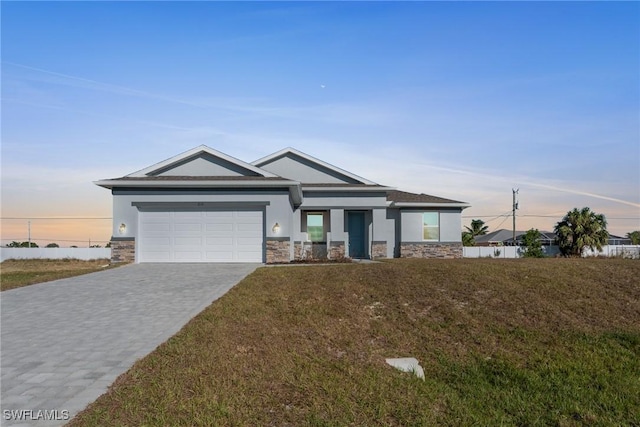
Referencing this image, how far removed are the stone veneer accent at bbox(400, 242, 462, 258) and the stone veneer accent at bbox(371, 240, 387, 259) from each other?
5.22 ft

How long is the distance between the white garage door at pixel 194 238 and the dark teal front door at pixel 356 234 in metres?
7.13

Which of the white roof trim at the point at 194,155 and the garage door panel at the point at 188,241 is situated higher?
the white roof trim at the point at 194,155

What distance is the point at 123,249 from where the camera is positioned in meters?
17.7

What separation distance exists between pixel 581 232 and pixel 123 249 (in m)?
29.6

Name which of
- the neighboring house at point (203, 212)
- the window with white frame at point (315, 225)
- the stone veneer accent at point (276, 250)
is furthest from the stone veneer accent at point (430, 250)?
the stone veneer accent at point (276, 250)

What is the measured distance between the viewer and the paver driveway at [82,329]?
179 inches

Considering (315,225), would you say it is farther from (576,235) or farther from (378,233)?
(576,235)

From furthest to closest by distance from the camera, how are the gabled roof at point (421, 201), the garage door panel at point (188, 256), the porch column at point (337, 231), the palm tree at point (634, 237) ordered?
the palm tree at point (634, 237) < the gabled roof at point (421, 201) < the porch column at point (337, 231) < the garage door panel at point (188, 256)

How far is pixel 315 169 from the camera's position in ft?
76.6

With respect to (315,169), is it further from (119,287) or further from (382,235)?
(119,287)

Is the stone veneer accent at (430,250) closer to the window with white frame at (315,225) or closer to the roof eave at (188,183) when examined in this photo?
the window with white frame at (315,225)

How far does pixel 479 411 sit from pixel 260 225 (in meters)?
14.3

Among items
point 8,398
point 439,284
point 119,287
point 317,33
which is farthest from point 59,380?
point 317,33

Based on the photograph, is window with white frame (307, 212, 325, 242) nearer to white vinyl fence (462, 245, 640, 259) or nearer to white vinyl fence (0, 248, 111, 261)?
white vinyl fence (462, 245, 640, 259)
